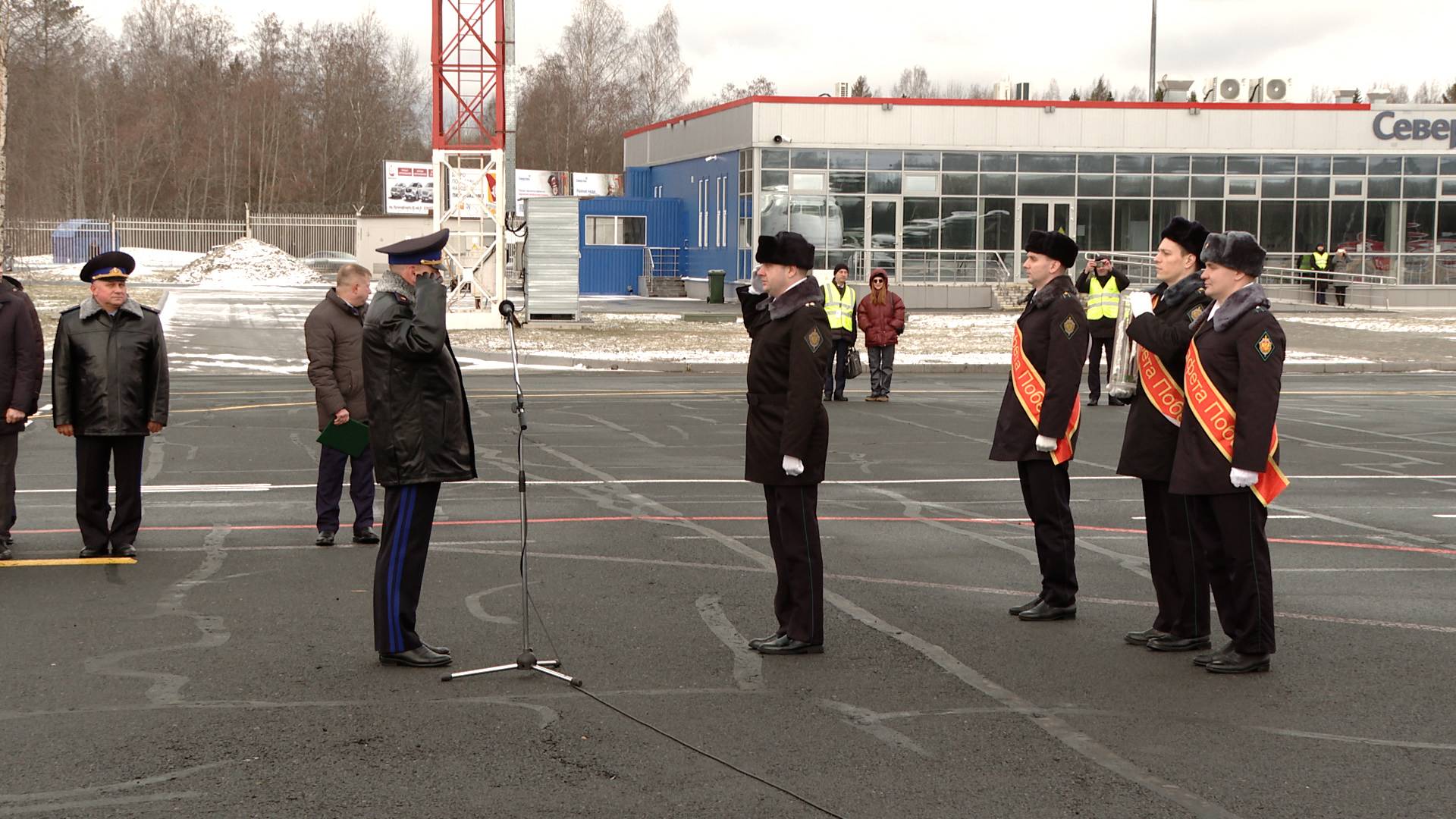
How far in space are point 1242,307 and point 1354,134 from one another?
4512 cm

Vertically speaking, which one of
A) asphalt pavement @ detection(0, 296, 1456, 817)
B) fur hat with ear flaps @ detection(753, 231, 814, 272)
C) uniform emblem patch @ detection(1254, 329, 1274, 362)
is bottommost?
asphalt pavement @ detection(0, 296, 1456, 817)

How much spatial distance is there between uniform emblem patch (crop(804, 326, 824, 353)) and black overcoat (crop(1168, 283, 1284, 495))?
170cm

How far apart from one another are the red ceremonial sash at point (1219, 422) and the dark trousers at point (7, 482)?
22.5 feet

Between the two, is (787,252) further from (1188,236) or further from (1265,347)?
(1265,347)

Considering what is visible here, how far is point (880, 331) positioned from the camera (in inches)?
774

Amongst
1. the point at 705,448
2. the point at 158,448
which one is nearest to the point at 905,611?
the point at 705,448

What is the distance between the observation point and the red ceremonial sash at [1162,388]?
6996 mm

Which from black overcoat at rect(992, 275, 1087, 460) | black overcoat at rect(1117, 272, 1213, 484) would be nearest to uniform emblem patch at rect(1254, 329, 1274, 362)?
black overcoat at rect(1117, 272, 1213, 484)

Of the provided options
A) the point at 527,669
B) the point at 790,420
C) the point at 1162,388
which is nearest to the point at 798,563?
the point at 790,420

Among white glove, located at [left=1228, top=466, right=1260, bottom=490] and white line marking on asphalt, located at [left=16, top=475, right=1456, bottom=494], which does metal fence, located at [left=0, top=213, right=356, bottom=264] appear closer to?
white line marking on asphalt, located at [left=16, top=475, right=1456, bottom=494]

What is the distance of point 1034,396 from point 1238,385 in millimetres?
1268

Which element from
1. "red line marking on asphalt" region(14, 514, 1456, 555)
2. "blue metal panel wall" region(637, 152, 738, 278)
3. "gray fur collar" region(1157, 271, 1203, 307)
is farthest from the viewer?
"blue metal panel wall" region(637, 152, 738, 278)

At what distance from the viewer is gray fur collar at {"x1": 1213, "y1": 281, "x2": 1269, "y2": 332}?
6.60 meters

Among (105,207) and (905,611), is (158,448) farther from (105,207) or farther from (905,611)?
(105,207)
